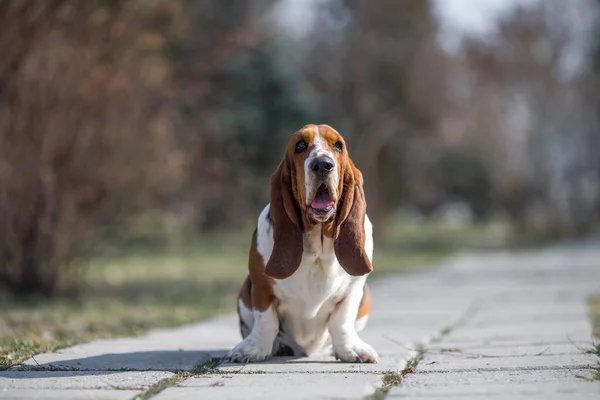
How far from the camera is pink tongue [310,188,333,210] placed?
496cm

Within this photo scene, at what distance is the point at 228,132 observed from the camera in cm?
2428

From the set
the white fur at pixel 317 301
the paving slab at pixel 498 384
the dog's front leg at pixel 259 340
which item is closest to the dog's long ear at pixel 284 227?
the white fur at pixel 317 301

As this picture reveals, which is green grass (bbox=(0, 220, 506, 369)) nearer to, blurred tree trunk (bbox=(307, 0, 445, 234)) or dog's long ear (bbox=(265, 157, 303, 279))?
dog's long ear (bbox=(265, 157, 303, 279))

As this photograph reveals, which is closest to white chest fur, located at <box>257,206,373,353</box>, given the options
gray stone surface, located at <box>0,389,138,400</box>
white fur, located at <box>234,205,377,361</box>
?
white fur, located at <box>234,205,377,361</box>

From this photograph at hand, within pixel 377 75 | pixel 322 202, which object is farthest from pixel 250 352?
pixel 377 75

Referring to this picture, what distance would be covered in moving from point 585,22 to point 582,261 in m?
15.5

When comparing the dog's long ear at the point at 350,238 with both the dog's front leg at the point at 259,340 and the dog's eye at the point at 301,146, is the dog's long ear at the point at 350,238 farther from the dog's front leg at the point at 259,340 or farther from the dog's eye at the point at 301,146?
the dog's front leg at the point at 259,340

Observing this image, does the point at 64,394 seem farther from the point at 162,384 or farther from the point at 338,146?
the point at 338,146

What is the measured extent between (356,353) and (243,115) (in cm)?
2051

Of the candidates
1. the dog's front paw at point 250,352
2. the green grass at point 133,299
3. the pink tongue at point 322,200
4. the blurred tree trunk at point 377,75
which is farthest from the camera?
the blurred tree trunk at point 377,75

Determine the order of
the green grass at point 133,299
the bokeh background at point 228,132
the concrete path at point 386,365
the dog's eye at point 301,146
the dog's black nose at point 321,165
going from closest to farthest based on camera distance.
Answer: the concrete path at point 386,365 → the dog's black nose at point 321,165 → the dog's eye at point 301,146 → the green grass at point 133,299 → the bokeh background at point 228,132

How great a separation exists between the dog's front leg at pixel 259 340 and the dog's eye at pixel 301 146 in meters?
0.92

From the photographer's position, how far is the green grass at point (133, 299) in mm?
7459

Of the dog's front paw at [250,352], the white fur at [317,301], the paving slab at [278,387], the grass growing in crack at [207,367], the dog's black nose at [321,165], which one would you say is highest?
the dog's black nose at [321,165]
